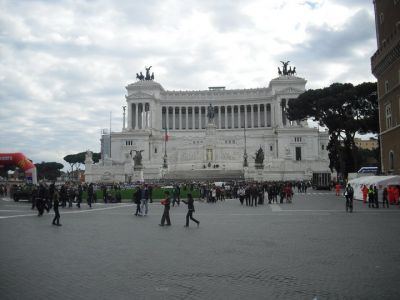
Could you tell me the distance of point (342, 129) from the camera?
55750 mm

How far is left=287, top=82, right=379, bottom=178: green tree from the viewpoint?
53281 millimetres

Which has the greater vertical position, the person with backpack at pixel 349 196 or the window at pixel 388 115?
the window at pixel 388 115


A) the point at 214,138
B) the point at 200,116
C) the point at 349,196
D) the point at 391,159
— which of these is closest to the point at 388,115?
the point at 391,159

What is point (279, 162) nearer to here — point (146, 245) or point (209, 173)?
point (209, 173)

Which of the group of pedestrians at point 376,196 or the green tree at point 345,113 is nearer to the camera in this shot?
the group of pedestrians at point 376,196

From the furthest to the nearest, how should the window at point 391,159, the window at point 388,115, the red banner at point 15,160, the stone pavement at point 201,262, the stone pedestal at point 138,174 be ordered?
the stone pedestal at point 138,174 < the red banner at point 15,160 < the window at point 388,115 < the window at point 391,159 < the stone pavement at point 201,262

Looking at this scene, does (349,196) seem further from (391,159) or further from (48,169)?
(48,169)

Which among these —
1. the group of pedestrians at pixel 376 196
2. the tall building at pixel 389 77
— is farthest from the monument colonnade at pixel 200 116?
the group of pedestrians at pixel 376 196

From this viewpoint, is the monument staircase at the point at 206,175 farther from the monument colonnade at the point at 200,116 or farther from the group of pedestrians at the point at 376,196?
the monument colonnade at the point at 200,116

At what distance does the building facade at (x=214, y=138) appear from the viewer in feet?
248

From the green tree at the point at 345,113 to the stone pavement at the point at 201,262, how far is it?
38451 mm

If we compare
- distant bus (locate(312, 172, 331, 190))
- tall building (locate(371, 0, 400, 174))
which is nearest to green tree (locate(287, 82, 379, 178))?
distant bus (locate(312, 172, 331, 190))

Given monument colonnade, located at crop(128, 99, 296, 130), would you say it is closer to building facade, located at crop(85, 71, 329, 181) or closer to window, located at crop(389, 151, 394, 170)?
building facade, located at crop(85, 71, 329, 181)

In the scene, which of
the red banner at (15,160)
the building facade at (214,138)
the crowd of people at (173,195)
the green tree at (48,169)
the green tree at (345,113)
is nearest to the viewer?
the crowd of people at (173,195)
